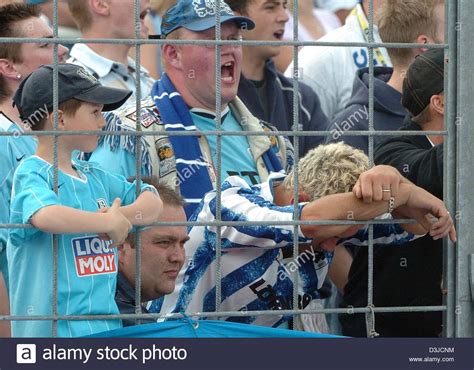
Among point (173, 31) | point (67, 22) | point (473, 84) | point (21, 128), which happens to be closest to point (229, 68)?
point (173, 31)

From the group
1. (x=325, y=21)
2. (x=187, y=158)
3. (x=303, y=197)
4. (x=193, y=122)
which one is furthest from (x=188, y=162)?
(x=325, y=21)

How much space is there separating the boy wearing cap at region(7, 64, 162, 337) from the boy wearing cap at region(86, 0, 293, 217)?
519 millimetres

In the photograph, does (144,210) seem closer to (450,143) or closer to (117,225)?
(117,225)

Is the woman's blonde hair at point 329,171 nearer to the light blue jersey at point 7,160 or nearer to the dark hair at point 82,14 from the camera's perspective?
the light blue jersey at point 7,160

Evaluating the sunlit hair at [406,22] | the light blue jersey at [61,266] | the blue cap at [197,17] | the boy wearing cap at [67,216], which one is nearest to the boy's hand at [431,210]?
the boy wearing cap at [67,216]

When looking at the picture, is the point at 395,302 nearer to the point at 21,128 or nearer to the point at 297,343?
the point at 297,343

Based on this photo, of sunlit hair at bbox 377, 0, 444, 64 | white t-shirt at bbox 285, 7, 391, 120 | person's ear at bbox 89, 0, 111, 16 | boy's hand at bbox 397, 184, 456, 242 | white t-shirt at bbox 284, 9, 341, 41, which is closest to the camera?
boy's hand at bbox 397, 184, 456, 242

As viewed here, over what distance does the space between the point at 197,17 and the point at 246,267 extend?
97cm

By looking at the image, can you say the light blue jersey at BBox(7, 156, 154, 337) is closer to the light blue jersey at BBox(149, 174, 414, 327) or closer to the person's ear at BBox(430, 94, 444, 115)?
the light blue jersey at BBox(149, 174, 414, 327)

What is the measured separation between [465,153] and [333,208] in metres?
0.39

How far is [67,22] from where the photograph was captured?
6824mm

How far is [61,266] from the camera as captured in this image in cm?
311

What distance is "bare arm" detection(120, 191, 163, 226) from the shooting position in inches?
123

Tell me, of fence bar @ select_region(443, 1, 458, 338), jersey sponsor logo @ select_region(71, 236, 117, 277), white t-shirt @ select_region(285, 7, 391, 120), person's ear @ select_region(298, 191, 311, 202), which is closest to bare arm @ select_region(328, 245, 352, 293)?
person's ear @ select_region(298, 191, 311, 202)
